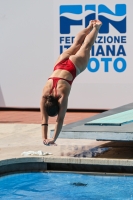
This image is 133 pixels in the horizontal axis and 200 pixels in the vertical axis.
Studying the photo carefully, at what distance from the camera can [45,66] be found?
14281 millimetres

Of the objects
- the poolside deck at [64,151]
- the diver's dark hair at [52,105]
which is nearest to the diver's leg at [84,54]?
the diver's dark hair at [52,105]

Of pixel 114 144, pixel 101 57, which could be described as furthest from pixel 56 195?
pixel 101 57

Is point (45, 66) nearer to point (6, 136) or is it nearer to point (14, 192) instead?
point (6, 136)

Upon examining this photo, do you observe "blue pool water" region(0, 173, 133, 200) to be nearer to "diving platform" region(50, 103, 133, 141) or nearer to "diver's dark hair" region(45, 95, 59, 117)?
"diving platform" region(50, 103, 133, 141)

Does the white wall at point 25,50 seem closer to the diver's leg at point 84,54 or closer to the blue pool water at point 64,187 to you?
the diver's leg at point 84,54

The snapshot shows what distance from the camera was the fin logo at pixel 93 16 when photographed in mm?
13820

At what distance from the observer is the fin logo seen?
1382cm

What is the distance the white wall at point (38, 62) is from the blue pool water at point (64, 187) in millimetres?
6152

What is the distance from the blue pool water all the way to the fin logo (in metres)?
6.64

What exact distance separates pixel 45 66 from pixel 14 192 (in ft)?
23.1

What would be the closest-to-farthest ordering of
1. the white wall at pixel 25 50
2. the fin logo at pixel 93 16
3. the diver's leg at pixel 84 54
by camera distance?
the diver's leg at pixel 84 54, the fin logo at pixel 93 16, the white wall at pixel 25 50

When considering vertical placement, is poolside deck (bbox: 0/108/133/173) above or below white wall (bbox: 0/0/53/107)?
below

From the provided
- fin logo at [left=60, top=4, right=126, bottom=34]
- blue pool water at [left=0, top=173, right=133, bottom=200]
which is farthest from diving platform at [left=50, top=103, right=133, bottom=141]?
fin logo at [left=60, top=4, right=126, bottom=34]

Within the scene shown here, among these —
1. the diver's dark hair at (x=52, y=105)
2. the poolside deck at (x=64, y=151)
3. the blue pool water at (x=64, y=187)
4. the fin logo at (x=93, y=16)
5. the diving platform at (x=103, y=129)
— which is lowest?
the blue pool water at (x=64, y=187)
